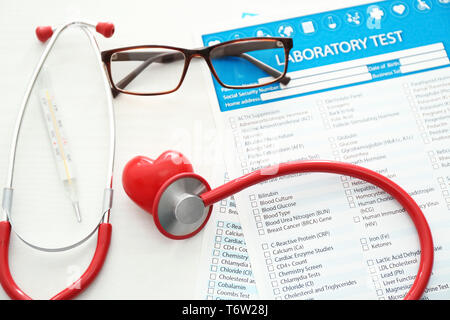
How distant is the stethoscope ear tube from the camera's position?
2.29 feet

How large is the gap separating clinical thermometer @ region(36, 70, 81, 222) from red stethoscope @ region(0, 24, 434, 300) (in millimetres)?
103

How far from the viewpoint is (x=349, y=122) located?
83 cm

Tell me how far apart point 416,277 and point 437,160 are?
24 centimetres

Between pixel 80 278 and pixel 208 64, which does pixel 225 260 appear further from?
pixel 208 64

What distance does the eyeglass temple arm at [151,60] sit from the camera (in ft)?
2.76

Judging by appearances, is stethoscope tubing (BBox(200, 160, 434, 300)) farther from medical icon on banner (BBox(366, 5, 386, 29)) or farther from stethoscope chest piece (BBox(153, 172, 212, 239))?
medical icon on banner (BBox(366, 5, 386, 29))

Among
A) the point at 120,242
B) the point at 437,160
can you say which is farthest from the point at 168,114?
the point at 437,160

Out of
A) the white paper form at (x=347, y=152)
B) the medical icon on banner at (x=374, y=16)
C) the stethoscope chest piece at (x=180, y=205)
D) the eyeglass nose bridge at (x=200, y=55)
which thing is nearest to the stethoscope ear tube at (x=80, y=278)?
the stethoscope chest piece at (x=180, y=205)

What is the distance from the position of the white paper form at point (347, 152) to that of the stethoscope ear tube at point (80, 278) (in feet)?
0.83

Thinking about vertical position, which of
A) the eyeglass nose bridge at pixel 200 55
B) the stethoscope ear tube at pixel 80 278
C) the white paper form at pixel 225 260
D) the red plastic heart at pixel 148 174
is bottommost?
the white paper form at pixel 225 260

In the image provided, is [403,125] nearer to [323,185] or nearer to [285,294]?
[323,185]

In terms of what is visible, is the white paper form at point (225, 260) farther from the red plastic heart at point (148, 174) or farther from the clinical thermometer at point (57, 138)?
the clinical thermometer at point (57, 138)

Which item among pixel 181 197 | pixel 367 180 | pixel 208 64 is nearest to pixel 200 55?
pixel 208 64
